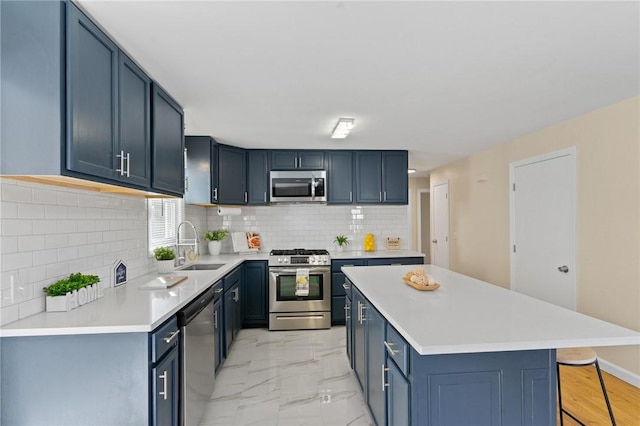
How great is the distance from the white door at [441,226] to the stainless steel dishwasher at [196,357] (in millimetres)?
4784

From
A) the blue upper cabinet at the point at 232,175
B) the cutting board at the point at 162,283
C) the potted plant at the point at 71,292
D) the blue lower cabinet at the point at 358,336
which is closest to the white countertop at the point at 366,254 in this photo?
the blue upper cabinet at the point at 232,175

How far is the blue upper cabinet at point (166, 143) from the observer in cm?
241

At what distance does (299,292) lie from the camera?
4.35 meters

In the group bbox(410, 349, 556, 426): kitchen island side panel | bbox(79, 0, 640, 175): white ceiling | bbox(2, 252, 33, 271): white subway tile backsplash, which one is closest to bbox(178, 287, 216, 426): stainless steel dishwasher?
bbox(2, 252, 33, 271): white subway tile backsplash

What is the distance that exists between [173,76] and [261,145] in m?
2.26

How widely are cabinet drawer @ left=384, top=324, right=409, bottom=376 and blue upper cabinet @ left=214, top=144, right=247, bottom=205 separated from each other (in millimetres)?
3201

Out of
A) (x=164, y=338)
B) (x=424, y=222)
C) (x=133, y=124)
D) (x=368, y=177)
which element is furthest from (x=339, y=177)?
(x=424, y=222)

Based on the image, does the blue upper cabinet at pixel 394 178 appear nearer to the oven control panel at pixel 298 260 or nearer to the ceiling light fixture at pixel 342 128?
the ceiling light fixture at pixel 342 128

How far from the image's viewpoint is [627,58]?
2156mm

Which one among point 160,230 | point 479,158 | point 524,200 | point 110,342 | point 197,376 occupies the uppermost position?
point 479,158

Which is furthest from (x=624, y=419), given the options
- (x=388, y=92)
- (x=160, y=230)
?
(x=160, y=230)

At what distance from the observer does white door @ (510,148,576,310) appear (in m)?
3.50

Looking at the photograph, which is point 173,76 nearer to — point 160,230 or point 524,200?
point 160,230

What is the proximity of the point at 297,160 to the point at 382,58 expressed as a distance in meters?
2.87
